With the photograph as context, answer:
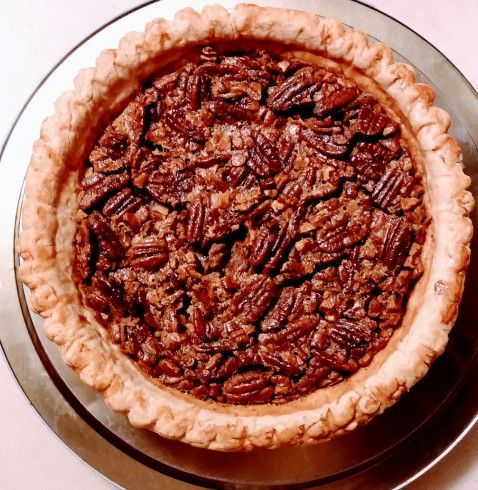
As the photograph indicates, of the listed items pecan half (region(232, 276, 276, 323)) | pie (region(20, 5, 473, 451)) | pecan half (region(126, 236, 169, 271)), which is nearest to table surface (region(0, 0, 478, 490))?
pie (region(20, 5, 473, 451))

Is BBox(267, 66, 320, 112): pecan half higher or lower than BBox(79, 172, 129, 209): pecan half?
higher

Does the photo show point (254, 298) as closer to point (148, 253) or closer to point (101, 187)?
point (148, 253)

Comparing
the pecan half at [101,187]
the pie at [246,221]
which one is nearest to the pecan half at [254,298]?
the pie at [246,221]

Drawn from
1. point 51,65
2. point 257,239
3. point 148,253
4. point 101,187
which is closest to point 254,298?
A: point 257,239

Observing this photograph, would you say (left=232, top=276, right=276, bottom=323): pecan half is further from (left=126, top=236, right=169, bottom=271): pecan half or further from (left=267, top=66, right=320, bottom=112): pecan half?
(left=267, top=66, right=320, bottom=112): pecan half

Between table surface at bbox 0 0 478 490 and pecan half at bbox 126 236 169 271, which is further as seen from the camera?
table surface at bbox 0 0 478 490

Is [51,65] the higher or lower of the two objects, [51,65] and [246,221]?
the higher

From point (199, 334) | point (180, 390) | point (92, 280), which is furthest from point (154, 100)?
point (180, 390)
